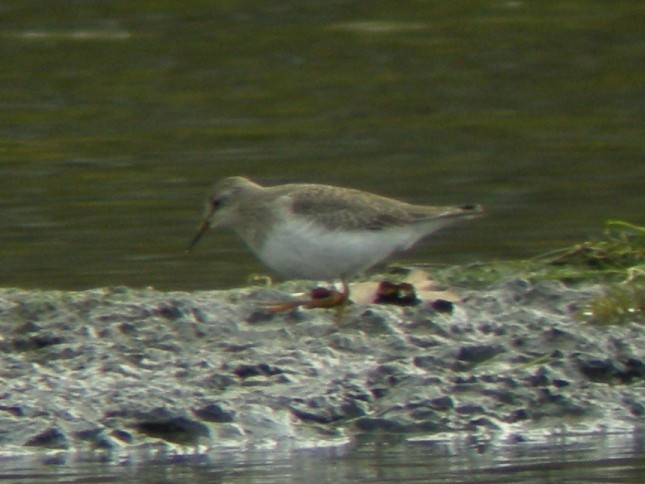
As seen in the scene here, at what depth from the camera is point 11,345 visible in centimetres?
873

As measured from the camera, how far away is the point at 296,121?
1669 centimetres

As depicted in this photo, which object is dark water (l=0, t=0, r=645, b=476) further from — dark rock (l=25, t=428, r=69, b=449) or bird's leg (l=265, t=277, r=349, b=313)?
dark rock (l=25, t=428, r=69, b=449)

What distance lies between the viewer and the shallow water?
504 inches

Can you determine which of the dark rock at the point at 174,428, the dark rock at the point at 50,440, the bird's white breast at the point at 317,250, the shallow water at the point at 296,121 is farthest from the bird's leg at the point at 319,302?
the shallow water at the point at 296,121

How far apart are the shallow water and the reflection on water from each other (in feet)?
12.7

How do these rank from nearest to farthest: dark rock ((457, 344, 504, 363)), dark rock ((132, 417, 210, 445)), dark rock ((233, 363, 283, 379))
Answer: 1. dark rock ((132, 417, 210, 445))
2. dark rock ((233, 363, 283, 379))
3. dark rock ((457, 344, 504, 363))

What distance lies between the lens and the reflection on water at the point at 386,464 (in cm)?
702

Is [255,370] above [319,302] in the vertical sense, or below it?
below

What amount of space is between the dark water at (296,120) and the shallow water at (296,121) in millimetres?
30

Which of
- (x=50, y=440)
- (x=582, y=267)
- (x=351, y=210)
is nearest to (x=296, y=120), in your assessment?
(x=582, y=267)

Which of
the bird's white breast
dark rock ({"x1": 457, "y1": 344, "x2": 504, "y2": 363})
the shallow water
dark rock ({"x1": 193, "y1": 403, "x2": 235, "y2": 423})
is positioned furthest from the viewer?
the shallow water

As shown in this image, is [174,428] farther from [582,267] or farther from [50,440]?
[582,267]

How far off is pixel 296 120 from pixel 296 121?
0.16 ft

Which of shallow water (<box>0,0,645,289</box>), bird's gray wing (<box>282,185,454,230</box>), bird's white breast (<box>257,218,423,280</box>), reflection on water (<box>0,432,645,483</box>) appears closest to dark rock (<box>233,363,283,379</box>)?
reflection on water (<box>0,432,645,483</box>)
